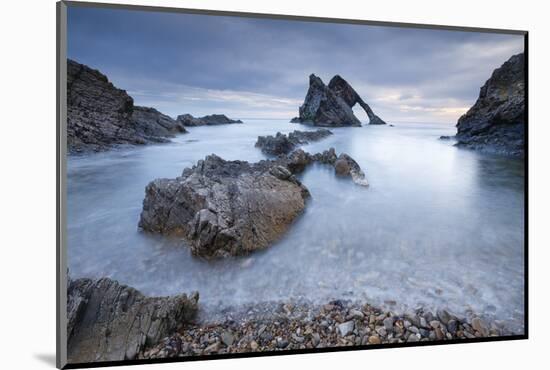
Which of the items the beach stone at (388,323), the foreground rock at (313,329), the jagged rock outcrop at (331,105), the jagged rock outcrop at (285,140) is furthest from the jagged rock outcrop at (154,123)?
the beach stone at (388,323)

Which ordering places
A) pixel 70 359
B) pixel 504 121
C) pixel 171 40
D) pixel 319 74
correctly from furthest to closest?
pixel 504 121 < pixel 319 74 < pixel 171 40 < pixel 70 359

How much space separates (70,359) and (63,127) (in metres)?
1.39

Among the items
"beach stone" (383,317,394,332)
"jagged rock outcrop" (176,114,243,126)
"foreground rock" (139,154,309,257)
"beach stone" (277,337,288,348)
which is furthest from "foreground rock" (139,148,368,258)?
"beach stone" (383,317,394,332)

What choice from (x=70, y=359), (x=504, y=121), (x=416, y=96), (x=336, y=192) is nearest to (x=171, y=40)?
(x=336, y=192)

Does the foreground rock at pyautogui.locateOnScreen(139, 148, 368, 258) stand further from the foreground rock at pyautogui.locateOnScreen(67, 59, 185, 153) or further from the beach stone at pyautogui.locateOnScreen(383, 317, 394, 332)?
the beach stone at pyautogui.locateOnScreen(383, 317, 394, 332)

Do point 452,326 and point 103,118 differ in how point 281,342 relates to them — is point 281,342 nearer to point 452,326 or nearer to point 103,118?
point 452,326

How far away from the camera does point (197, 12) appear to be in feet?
8.08

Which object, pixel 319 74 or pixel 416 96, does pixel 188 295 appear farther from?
pixel 416 96

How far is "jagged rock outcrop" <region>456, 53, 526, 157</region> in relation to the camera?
111 inches

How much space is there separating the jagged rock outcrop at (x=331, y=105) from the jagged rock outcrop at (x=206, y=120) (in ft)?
1.62

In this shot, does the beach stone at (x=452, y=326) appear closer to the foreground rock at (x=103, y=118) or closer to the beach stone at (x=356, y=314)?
the beach stone at (x=356, y=314)

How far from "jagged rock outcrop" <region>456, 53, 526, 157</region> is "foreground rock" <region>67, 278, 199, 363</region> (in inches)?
100

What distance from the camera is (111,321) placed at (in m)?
2.26

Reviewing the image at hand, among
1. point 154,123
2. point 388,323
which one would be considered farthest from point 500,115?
point 154,123
